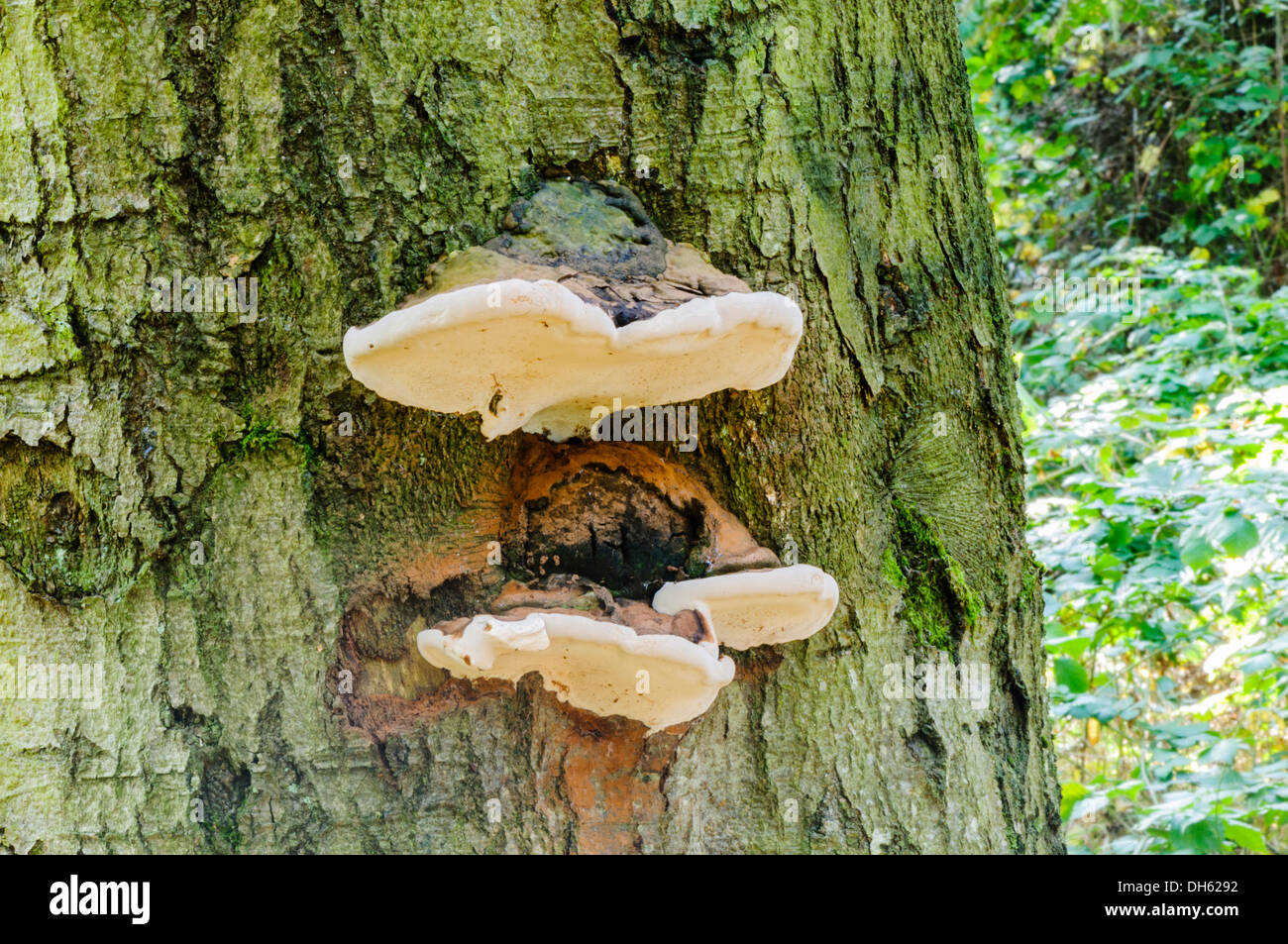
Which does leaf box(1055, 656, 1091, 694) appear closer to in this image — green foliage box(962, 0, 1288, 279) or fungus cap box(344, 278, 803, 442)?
fungus cap box(344, 278, 803, 442)

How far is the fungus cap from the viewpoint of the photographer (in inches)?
45.8

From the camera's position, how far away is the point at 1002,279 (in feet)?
6.34

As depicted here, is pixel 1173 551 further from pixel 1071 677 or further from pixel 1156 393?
pixel 1156 393

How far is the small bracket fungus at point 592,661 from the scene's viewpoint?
129 centimetres

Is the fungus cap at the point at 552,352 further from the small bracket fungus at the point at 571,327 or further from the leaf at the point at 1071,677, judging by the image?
the leaf at the point at 1071,677

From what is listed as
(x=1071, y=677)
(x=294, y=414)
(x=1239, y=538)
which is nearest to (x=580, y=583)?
(x=294, y=414)

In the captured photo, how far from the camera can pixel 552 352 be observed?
1.26 m

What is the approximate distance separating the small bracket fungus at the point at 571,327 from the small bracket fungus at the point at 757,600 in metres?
0.30

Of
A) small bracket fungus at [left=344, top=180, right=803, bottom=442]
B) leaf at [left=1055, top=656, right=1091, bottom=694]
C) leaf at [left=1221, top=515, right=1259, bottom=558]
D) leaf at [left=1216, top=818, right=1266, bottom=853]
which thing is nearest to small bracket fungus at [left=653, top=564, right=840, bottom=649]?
small bracket fungus at [left=344, top=180, right=803, bottom=442]

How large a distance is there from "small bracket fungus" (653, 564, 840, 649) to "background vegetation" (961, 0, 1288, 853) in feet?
6.98

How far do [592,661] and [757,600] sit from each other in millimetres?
280

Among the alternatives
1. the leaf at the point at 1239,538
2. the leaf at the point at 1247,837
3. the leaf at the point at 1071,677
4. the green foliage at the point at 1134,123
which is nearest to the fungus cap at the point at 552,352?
the leaf at the point at 1239,538

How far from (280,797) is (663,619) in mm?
675

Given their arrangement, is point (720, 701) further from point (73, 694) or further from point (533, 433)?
point (73, 694)
